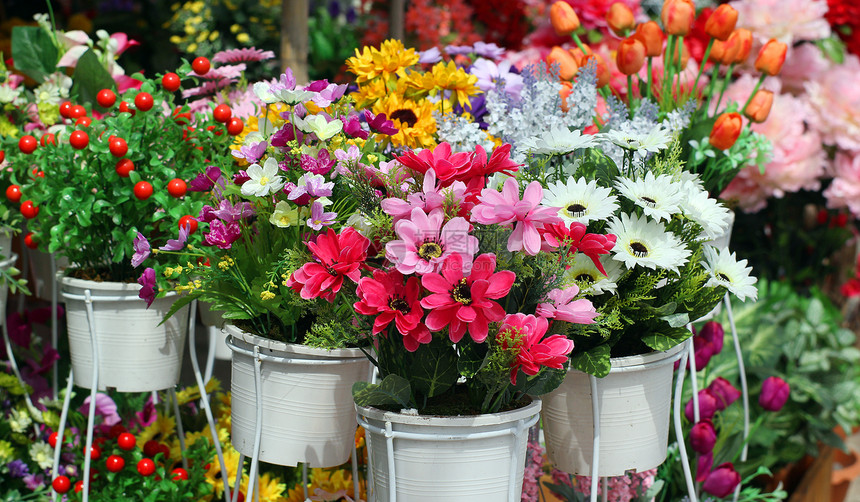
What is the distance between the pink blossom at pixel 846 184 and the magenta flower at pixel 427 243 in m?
1.77

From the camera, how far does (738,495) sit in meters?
1.53

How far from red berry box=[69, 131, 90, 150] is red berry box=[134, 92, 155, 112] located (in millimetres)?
89

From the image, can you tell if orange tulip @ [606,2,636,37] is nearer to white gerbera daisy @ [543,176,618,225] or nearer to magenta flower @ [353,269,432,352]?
white gerbera daisy @ [543,176,618,225]

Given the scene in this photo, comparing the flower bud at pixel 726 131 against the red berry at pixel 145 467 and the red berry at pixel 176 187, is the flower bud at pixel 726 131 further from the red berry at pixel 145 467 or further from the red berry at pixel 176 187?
the red berry at pixel 145 467

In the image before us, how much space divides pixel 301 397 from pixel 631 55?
0.76 meters

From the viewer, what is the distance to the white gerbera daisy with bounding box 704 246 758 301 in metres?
1.01

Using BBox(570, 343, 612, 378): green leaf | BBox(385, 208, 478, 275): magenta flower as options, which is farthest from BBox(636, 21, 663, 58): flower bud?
BBox(385, 208, 478, 275): magenta flower

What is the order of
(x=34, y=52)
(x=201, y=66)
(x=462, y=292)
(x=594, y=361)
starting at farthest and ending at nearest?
1. (x=34, y=52)
2. (x=201, y=66)
3. (x=594, y=361)
4. (x=462, y=292)

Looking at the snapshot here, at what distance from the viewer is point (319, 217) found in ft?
3.22

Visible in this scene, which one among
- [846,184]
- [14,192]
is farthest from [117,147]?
[846,184]

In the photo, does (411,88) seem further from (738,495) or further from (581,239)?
(738,495)

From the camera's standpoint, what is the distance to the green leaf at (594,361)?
0.97m

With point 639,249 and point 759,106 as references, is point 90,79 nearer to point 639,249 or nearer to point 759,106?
point 639,249

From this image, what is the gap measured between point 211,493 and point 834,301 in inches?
87.8
